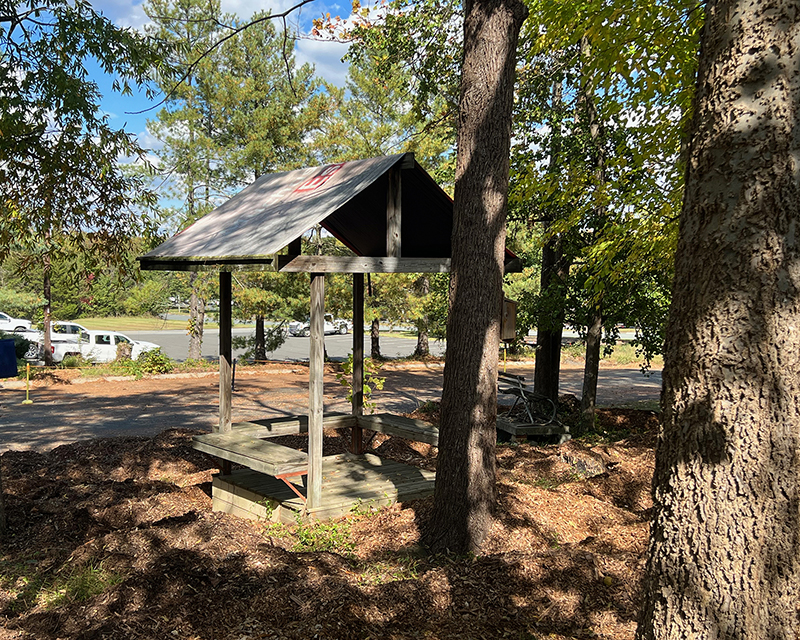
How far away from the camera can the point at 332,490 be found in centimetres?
682

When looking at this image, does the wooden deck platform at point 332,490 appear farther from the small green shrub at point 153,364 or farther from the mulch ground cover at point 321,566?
the small green shrub at point 153,364

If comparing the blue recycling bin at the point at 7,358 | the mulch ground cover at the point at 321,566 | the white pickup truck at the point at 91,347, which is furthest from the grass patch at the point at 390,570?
the white pickup truck at the point at 91,347

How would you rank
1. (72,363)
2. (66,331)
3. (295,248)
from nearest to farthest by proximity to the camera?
(295,248) < (72,363) < (66,331)

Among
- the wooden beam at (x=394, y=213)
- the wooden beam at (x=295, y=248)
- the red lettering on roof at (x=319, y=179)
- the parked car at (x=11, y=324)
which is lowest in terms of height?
the parked car at (x=11, y=324)

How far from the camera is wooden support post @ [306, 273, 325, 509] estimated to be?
236 inches

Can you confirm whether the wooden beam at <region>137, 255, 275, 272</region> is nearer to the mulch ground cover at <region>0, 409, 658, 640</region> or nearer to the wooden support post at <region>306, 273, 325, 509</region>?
the wooden support post at <region>306, 273, 325, 509</region>

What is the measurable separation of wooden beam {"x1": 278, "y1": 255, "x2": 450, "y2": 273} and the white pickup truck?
19.6m

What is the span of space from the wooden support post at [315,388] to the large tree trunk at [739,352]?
3.90 m

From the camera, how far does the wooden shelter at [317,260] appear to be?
6.05 m

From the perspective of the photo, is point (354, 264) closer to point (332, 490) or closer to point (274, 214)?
point (274, 214)

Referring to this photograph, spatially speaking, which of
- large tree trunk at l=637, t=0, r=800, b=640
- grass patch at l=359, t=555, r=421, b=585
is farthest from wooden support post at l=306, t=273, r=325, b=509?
large tree trunk at l=637, t=0, r=800, b=640

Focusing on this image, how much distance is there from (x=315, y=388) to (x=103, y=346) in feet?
67.2

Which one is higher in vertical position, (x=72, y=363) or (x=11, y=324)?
(x=11, y=324)

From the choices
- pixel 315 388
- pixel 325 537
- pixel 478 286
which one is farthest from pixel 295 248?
pixel 325 537
